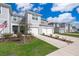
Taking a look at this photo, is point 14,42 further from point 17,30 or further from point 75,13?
point 75,13

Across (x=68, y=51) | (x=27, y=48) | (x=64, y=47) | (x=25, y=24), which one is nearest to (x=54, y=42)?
(x=64, y=47)

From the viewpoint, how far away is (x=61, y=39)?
5.71 meters

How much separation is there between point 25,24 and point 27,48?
22.4 inches

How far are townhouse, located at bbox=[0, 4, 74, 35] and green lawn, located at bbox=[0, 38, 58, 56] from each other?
28 cm

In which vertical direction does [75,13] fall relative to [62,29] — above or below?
above

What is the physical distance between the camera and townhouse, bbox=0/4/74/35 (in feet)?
18.6

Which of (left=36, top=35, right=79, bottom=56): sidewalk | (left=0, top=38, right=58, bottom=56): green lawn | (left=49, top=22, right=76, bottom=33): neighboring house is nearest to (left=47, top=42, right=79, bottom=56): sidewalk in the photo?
(left=36, top=35, right=79, bottom=56): sidewalk

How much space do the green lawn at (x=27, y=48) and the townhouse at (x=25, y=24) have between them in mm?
277

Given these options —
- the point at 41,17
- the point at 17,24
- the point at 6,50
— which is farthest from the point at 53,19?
the point at 6,50

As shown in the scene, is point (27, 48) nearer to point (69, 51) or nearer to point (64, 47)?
point (64, 47)

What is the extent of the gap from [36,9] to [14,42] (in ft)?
3.03

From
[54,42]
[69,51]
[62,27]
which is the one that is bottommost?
[69,51]

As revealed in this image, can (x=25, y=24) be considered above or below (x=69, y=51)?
above

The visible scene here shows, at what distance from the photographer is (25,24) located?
18.7 feet
